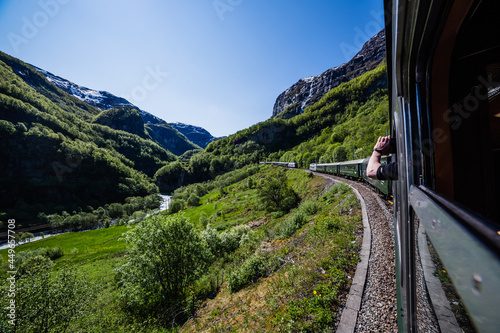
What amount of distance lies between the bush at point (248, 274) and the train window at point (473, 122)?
9.75m

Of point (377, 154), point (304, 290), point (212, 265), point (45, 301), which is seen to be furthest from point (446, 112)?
point (212, 265)

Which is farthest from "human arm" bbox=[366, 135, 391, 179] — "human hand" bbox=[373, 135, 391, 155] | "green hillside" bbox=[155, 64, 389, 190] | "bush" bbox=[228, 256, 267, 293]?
"green hillside" bbox=[155, 64, 389, 190]

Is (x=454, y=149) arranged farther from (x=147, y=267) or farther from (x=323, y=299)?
(x=147, y=267)

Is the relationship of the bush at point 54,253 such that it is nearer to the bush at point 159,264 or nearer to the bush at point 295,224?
the bush at point 159,264

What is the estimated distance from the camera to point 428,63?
56.2 inches

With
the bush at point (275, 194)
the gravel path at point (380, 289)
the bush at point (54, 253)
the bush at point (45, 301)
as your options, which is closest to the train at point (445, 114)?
the gravel path at point (380, 289)

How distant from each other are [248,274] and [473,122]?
10618 mm

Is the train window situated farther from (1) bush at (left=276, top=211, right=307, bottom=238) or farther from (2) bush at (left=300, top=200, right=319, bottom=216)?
(2) bush at (left=300, top=200, right=319, bottom=216)

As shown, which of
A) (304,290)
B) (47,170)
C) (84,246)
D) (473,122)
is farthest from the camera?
(47,170)

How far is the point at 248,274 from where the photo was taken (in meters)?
10.2

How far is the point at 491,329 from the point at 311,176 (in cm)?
3758

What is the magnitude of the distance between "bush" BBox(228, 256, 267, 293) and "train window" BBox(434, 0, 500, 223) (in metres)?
9.75

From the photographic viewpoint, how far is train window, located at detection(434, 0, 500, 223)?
1383 mm

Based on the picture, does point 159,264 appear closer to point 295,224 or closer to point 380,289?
point 295,224
